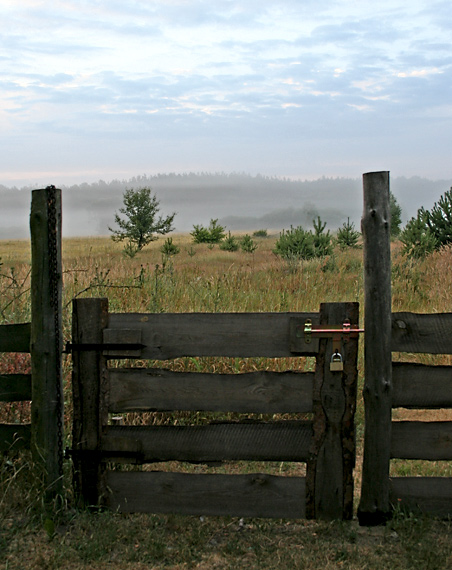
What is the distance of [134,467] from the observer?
15.0 feet

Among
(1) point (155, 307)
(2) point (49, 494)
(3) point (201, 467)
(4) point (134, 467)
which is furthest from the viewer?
(1) point (155, 307)

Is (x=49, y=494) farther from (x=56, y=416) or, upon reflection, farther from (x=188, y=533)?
(x=188, y=533)

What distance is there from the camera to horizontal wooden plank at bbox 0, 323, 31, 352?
4039 millimetres

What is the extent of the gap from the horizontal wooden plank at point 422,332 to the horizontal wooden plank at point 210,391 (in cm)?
68

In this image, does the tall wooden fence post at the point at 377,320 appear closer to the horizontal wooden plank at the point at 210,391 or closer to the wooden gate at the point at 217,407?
the wooden gate at the point at 217,407

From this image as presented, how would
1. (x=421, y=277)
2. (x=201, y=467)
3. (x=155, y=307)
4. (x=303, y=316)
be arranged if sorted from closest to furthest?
(x=303, y=316), (x=201, y=467), (x=155, y=307), (x=421, y=277)

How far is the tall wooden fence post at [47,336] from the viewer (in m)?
3.89

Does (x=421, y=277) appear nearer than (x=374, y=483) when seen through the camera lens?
No

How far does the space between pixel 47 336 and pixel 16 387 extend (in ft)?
1.72

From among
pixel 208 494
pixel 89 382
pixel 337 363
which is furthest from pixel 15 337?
pixel 337 363

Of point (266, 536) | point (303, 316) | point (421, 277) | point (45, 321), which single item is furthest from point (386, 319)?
point (421, 277)

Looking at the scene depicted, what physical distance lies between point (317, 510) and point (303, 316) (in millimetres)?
1385

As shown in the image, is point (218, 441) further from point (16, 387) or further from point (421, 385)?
point (16, 387)

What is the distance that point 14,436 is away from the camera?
4.14 meters
